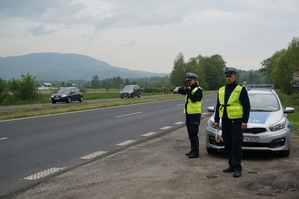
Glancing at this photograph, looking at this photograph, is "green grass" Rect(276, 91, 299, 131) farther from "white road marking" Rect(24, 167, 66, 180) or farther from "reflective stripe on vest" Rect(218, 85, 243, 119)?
"white road marking" Rect(24, 167, 66, 180)

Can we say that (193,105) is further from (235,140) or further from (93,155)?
(93,155)

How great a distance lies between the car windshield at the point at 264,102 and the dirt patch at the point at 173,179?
1141 mm

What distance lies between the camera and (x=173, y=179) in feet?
21.0

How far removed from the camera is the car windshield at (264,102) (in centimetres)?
947

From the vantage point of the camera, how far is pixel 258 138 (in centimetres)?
809

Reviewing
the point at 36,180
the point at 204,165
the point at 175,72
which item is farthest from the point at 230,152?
the point at 175,72

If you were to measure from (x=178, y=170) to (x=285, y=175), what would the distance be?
1804mm

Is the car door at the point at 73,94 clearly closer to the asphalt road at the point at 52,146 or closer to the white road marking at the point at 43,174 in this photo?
the asphalt road at the point at 52,146

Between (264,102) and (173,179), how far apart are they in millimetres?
4377

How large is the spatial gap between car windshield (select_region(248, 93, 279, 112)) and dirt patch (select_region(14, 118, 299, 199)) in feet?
3.74

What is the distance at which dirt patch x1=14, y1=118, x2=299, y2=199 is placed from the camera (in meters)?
5.61

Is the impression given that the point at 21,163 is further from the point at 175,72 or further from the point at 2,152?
the point at 175,72

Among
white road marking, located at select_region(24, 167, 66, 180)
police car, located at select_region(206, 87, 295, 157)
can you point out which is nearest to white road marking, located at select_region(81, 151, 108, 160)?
white road marking, located at select_region(24, 167, 66, 180)

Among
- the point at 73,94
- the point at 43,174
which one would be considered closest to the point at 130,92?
the point at 73,94
